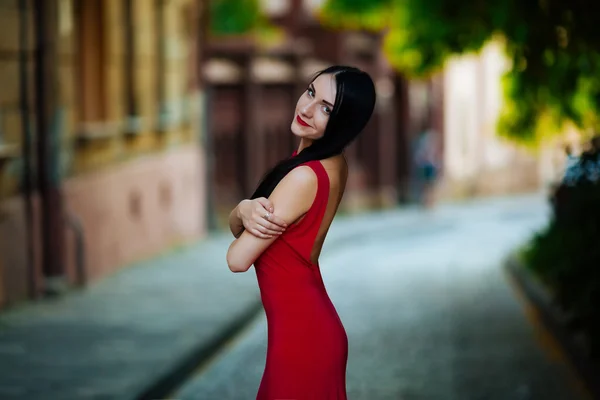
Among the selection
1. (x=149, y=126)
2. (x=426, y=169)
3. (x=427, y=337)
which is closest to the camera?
(x=427, y=337)

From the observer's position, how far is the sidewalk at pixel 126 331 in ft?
32.1

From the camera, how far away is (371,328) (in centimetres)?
1374

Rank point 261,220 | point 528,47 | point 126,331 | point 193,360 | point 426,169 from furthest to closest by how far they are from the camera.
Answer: point 426,169
point 528,47
point 126,331
point 193,360
point 261,220

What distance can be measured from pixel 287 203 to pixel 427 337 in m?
8.41

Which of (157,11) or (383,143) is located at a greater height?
(157,11)

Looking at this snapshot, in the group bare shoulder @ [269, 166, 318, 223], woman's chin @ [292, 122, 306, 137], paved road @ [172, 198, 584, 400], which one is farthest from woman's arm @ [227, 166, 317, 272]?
paved road @ [172, 198, 584, 400]

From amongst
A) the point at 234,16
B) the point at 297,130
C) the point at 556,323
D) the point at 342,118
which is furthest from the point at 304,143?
the point at 234,16

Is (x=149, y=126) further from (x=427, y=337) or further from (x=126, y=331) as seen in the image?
(x=427, y=337)

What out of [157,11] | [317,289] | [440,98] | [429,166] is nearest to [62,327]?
[317,289]

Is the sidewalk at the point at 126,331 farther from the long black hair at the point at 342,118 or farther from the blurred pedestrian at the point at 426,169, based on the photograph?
the blurred pedestrian at the point at 426,169

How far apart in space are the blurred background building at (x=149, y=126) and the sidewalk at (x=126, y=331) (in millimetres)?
667

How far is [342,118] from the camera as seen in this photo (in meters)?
4.86

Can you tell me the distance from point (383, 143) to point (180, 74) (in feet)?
39.9

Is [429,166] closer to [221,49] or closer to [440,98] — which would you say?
[440,98]
